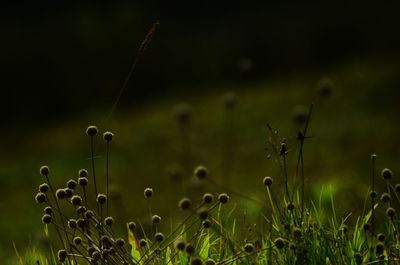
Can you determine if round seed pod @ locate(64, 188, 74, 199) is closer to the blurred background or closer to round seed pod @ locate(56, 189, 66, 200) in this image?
round seed pod @ locate(56, 189, 66, 200)

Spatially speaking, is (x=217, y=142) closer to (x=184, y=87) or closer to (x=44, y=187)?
(x=184, y=87)

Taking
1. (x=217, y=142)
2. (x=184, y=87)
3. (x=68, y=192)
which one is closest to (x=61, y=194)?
→ (x=68, y=192)

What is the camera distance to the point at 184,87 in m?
13.2

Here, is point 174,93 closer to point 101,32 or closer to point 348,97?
point 101,32

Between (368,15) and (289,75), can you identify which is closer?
(289,75)

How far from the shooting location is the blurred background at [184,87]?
8.27 meters

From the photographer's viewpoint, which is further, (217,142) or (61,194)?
(217,142)

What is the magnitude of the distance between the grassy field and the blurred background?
0.03 metres

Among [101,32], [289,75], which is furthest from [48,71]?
[289,75]

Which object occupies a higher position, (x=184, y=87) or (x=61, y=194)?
(x=61, y=194)

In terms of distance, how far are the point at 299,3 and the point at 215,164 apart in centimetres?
783

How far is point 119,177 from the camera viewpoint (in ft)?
27.8

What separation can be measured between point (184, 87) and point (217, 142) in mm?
3896

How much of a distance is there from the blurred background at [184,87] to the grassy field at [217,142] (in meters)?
0.03
